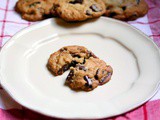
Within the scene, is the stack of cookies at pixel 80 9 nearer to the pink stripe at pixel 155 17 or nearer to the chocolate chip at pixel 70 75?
the pink stripe at pixel 155 17

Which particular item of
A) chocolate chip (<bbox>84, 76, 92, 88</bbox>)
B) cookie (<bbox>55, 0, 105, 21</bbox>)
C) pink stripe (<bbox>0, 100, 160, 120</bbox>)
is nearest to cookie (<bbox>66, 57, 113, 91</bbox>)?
chocolate chip (<bbox>84, 76, 92, 88</bbox>)

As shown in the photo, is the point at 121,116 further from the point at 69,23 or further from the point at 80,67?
the point at 69,23

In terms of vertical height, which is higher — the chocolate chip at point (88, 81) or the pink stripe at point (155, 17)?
the pink stripe at point (155, 17)

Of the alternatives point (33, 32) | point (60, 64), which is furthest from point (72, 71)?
point (33, 32)

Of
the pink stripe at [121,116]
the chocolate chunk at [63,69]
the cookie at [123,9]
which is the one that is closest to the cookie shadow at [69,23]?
the cookie at [123,9]

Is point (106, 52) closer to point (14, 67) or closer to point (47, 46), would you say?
point (47, 46)

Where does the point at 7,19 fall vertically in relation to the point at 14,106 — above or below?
above
